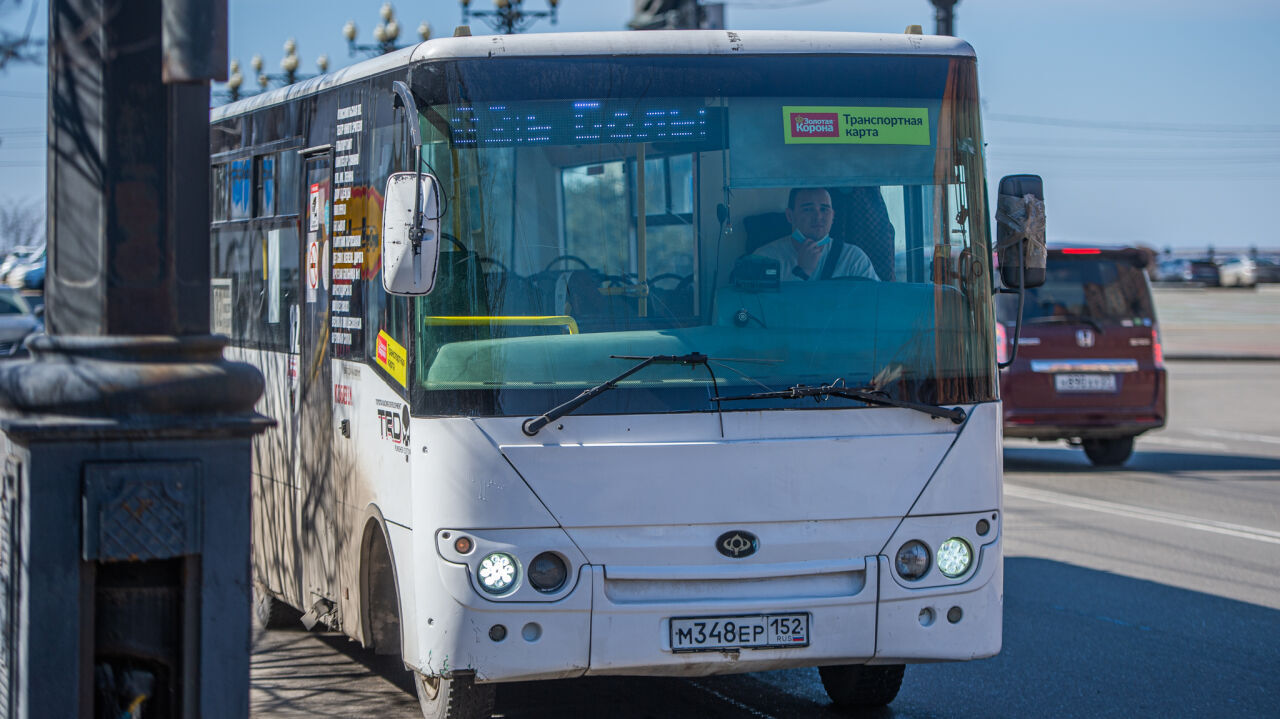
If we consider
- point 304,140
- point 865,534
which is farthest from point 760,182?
point 304,140

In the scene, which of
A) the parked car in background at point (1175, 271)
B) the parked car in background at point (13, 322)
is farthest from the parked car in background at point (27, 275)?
the parked car in background at point (1175, 271)

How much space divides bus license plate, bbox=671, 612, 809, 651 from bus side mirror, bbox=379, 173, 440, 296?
4.67ft

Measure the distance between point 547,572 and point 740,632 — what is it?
69cm

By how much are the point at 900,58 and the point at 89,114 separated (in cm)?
301

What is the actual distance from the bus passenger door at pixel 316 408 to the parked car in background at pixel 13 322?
2057cm

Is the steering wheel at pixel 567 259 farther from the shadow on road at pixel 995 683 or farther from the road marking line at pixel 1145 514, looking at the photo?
the road marking line at pixel 1145 514

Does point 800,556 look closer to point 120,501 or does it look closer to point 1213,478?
point 120,501

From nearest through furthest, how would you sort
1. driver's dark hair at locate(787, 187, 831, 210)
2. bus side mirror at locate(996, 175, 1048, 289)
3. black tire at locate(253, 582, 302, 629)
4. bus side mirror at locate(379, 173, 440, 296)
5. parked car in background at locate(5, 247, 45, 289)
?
bus side mirror at locate(379, 173, 440, 296)
driver's dark hair at locate(787, 187, 831, 210)
bus side mirror at locate(996, 175, 1048, 289)
black tire at locate(253, 582, 302, 629)
parked car in background at locate(5, 247, 45, 289)

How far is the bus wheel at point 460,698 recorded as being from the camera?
5.28 metres

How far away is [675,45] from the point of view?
522cm

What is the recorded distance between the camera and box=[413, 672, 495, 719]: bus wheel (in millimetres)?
5277

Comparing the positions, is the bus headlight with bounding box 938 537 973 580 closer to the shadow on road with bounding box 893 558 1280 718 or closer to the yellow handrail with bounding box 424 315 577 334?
the shadow on road with bounding box 893 558 1280 718

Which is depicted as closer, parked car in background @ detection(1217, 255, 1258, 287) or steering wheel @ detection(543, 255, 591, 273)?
steering wheel @ detection(543, 255, 591, 273)

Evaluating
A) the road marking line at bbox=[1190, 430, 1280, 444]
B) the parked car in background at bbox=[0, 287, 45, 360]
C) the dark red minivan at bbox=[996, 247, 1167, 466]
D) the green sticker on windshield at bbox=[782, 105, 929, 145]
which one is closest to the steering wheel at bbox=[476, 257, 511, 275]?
the green sticker on windshield at bbox=[782, 105, 929, 145]
